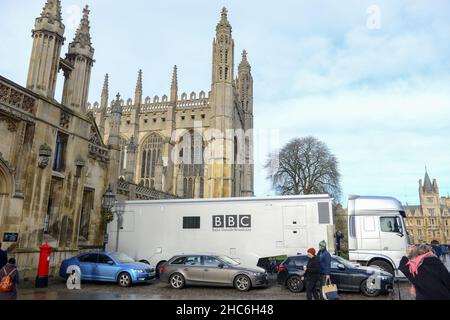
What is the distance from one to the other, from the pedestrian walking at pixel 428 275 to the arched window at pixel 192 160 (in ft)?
124

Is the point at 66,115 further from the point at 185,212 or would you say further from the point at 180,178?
the point at 180,178

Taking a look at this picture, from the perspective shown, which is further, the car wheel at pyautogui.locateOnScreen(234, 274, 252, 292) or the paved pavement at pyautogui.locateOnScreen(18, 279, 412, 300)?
the car wheel at pyautogui.locateOnScreen(234, 274, 252, 292)

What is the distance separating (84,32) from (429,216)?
103 metres

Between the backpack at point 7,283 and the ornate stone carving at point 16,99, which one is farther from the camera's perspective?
the ornate stone carving at point 16,99

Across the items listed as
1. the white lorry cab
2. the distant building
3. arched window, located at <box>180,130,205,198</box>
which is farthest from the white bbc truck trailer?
the distant building

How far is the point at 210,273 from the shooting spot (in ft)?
37.9

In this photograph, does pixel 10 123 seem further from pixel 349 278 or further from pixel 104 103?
pixel 104 103

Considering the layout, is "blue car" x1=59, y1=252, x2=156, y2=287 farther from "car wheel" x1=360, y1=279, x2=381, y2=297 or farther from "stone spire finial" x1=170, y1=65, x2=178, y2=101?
"stone spire finial" x1=170, y1=65, x2=178, y2=101

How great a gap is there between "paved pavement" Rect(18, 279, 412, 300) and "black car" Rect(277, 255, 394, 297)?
0.78ft

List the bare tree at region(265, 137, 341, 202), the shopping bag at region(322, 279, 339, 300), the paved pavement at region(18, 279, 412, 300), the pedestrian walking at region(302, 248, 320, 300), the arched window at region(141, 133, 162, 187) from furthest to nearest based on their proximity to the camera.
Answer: the arched window at region(141, 133, 162, 187), the bare tree at region(265, 137, 341, 202), the paved pavement at region(18, 279, 412, 300), the pedestrian walking at region(302, 248, 320, 300), the shopping bag at region(322, 279, 339, 300)

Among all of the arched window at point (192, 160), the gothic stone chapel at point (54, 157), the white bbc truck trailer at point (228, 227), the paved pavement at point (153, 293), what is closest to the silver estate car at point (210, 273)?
the paved pavement at point (153, 293)

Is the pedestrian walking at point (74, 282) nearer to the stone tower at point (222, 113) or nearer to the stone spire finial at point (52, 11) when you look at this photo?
the stone spire finial at point (52, 11)

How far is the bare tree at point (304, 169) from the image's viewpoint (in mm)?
33906

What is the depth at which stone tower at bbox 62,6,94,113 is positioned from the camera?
50.3 ft
